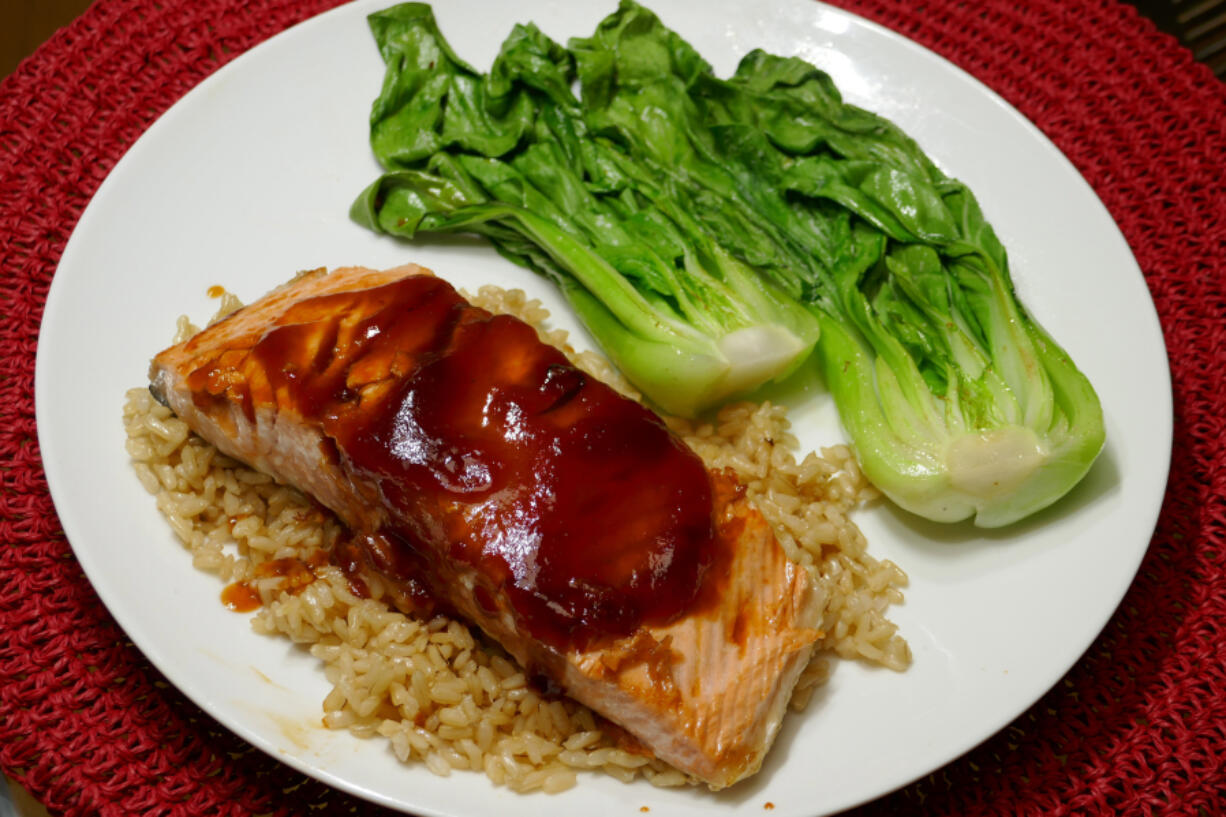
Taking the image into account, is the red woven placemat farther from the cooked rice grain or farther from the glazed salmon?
the glazed salmon

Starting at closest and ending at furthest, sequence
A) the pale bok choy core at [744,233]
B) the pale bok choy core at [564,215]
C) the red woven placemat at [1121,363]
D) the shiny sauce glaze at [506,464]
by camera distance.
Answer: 1. the shiny sauce glaze at [506,464]
2. the red woven placemat at [1121,363]
3. the pale bok choy core at [744,233]
4. the pale bok choy core at [564,215]

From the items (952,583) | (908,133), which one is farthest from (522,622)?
(908,133)

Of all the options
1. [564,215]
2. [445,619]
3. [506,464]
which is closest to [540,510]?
[506,464]

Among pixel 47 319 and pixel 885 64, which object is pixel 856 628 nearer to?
pixel 885 64

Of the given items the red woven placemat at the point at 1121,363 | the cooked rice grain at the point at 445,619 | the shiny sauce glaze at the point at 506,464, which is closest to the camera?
the shiny sauce glaze at the point at 506,464

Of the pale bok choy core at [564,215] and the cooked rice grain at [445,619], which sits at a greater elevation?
the pale bok choy core at [564,215]

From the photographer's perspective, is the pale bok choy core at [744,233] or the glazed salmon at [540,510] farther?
the pale bok choy core at [744,233]

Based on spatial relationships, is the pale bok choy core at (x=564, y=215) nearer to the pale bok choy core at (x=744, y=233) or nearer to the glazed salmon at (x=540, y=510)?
the pale bok choy core at (x=744, y=233)

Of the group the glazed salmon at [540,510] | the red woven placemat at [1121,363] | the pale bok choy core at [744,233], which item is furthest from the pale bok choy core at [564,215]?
the red woven placemat at [1121,363]

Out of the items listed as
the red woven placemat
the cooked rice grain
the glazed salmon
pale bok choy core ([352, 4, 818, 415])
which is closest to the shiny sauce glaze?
the glazed salmon
